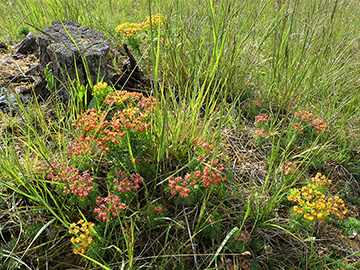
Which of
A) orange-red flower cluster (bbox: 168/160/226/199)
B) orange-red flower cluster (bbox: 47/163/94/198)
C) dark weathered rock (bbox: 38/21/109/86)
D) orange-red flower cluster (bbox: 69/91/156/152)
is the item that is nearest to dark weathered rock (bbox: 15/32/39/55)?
dark weathered rock (bbox: 38/21/109/86)

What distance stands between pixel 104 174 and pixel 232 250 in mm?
1011

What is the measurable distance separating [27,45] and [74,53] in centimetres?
126

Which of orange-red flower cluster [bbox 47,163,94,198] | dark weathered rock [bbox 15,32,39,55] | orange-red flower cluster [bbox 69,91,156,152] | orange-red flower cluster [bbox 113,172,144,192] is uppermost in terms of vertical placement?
dark weathered rock [bbox 15,32,39,55]

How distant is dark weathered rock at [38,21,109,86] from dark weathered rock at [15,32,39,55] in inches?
23.4

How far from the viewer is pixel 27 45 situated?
311cm

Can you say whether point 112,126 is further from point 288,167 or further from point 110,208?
point 288,167

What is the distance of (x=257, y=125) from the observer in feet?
7.75

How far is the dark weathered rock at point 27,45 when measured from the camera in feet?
10.1

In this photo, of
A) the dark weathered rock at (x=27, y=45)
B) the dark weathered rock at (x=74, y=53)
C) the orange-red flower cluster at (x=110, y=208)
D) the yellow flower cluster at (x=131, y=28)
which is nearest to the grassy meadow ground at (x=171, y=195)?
the orange-red flower cluster at (x=110, y=208)

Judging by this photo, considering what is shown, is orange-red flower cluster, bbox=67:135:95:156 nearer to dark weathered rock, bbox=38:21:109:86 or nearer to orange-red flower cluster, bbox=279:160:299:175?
dark weathered rock, bbox=38:21:109:86

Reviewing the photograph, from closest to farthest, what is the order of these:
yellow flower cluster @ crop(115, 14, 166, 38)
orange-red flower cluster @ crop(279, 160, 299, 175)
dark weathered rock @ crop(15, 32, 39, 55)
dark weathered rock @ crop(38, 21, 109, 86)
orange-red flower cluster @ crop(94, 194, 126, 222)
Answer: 1. orange-red flower cluster @ crop(94, 194, 126, 222)
2. orange-red flower cluster @ crop(279, 160, 299, 175)
3. dark weathered rock @ crop(38, 21, 109, 86)
4. yellow flower cluster @ crop(115, 14, 166, 38)
5. dark weathered rock @ crop(15, 32, 39, 55)

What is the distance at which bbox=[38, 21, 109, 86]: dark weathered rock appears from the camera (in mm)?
2289

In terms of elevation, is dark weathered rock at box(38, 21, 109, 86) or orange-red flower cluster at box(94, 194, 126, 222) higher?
dark weathered rock at box(38, 21, 109, 86)

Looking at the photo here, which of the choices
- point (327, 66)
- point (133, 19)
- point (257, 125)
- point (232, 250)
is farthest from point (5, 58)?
point (327, 66)
